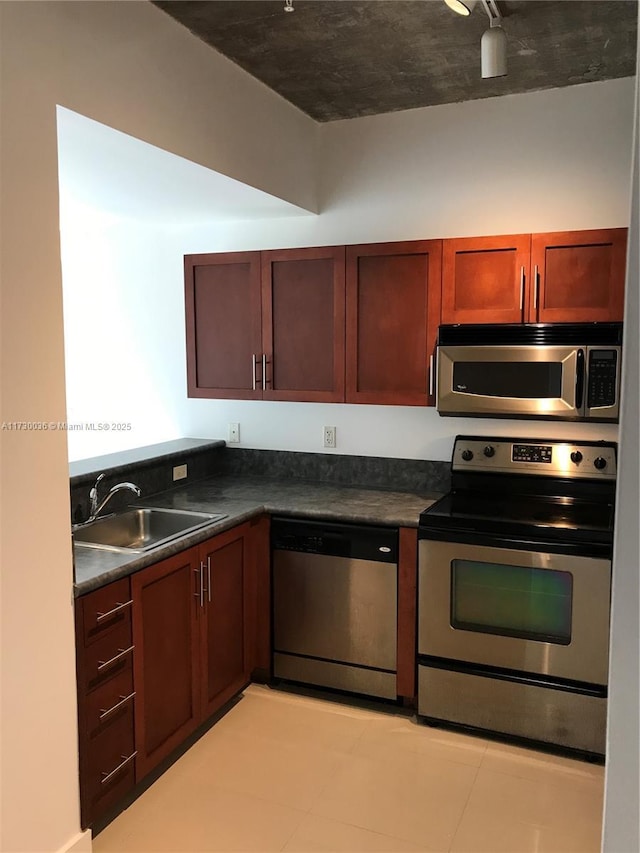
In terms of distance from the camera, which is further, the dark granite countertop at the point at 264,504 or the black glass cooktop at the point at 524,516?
the black glass cooktop at the point at 524,516

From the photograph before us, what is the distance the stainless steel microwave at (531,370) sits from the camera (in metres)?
2.68

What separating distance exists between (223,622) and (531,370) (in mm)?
1609

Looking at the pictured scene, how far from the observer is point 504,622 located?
8.90 feet

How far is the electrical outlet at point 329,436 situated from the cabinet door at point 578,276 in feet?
3.83

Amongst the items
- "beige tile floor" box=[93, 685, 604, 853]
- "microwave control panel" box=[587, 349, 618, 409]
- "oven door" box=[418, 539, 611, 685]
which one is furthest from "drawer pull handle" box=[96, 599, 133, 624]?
"microwave control panel" box=[587, 349, 618, 409]

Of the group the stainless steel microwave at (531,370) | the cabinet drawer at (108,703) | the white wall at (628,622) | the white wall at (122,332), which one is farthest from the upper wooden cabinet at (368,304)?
the white wall at (628,622)

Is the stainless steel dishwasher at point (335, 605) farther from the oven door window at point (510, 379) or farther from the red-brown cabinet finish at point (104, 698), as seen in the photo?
the red-brown cabinet finish at point (104, 698)

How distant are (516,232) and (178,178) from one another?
148cm

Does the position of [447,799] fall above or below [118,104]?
below

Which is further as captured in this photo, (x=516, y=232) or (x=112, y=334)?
(x=112, y=334)

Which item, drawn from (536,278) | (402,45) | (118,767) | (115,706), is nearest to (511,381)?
(536,278)

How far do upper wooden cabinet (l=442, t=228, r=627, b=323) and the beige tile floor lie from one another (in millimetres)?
1727

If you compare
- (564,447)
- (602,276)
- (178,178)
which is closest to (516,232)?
(602,276)

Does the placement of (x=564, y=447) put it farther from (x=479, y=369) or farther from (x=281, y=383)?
(x=281, y=383)
